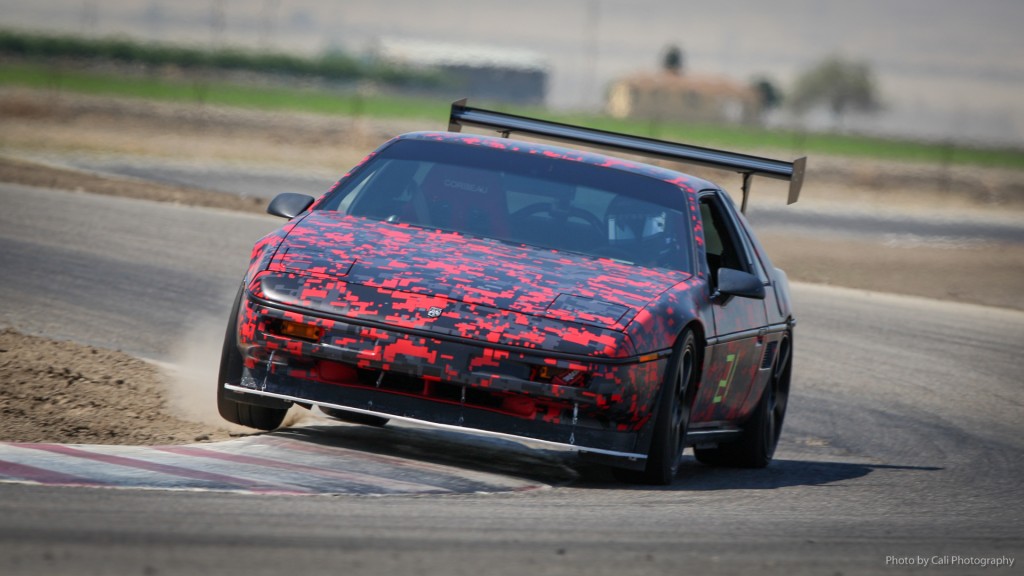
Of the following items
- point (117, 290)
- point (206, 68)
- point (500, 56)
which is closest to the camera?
point (117, 290)

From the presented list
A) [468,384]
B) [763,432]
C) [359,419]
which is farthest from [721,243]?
[468,384]

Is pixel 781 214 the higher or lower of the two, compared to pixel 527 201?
lower

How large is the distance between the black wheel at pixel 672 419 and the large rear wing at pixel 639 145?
5.13 feet

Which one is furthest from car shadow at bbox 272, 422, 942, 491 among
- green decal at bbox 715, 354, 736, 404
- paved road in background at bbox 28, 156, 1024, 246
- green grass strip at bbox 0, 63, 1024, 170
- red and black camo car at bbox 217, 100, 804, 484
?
green grass strip at bbox 0, 63, 1024, 170

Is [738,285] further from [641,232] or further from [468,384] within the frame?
[468,384]

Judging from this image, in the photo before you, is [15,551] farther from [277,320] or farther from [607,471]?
[607,471]

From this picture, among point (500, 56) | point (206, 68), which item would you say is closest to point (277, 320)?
point (206, 68)

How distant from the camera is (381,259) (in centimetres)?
718

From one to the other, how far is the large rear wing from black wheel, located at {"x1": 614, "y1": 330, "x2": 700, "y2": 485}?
156 centimetres

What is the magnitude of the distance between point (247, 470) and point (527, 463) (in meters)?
1.79

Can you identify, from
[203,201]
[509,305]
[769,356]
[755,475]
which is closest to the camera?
[509,305]

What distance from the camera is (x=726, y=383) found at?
8.24 m

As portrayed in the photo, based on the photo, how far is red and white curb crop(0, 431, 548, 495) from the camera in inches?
234

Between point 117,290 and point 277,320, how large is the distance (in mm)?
6266
